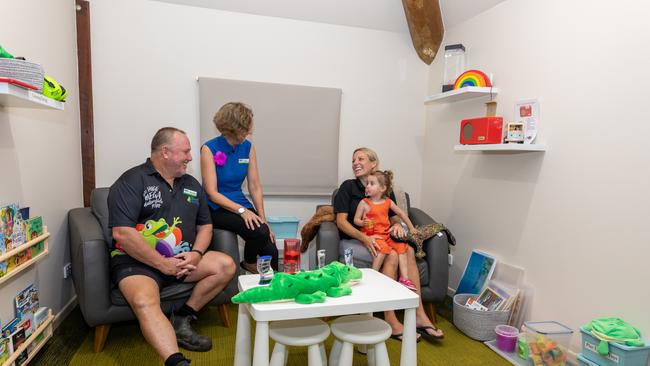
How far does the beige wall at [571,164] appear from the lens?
1.99m

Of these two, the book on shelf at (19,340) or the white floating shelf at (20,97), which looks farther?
the book on shelf at (19,340)

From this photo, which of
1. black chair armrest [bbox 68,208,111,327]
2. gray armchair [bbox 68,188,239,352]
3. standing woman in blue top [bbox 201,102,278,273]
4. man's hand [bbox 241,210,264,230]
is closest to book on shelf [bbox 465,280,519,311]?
standing woman in blue top [bbox 201,102,278,273]

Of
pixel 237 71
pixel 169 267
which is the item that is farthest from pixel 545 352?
pixel 237 71

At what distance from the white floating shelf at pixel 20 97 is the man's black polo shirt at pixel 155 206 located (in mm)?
518

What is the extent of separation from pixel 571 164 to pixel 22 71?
2.68 metres

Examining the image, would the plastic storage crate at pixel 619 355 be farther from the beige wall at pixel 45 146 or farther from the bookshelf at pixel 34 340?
the beige wall at pixel 45 146

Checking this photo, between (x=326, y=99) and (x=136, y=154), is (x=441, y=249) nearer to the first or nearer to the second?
(x=326, y=99)

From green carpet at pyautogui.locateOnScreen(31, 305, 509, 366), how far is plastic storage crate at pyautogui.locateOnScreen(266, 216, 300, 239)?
851 millimetres

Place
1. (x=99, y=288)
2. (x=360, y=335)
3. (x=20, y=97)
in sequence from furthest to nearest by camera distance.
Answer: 1. (x=99, y=288)
2. (x=360, y=335)
3. (x=20, y=97)

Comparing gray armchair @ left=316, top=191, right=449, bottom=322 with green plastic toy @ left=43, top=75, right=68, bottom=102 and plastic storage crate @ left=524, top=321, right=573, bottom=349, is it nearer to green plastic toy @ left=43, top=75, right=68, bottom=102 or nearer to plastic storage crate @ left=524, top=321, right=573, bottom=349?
plastic storage crate @ left=524, top=321, right=573, bottom=349

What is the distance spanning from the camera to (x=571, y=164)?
2311 millimetres

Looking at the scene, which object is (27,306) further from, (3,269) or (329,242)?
(329,242)

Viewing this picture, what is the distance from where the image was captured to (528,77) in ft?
8.57

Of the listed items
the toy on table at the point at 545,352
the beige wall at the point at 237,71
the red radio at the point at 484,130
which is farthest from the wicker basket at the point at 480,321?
the beige wall at the point at 237,71
